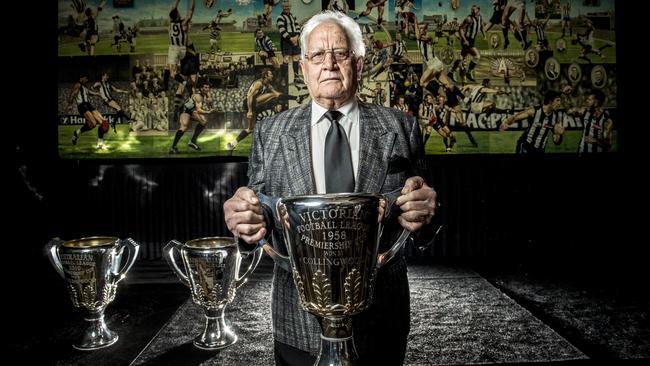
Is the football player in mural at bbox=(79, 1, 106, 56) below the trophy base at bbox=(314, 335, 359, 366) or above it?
above

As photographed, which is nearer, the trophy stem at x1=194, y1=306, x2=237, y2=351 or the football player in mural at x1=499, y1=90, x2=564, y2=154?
the trophy stem at x1=194, y1=306, x2=237, y2=351

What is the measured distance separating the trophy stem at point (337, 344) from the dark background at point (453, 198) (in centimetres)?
403

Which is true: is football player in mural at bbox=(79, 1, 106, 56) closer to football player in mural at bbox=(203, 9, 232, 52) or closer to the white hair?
football player in mural at bbox=(203, 9, 232, 52)

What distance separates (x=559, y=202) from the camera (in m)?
4.64

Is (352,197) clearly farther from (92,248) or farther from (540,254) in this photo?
(540,254)

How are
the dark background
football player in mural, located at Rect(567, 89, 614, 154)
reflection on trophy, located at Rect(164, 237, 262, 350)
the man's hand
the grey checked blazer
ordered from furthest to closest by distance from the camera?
football player in mural, located at Rect(567, 89, 614, 154), the dark background, reflection on trophy, located at Rect(164, 237, 262, 350), the grey checked blazer, the man's hand

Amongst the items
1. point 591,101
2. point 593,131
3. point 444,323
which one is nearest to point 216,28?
point 444,323

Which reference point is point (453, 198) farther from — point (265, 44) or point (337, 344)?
point (337, 344)

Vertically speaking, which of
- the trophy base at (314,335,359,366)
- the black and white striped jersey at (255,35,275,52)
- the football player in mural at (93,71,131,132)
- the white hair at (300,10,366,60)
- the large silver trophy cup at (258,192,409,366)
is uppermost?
the black and white striped jersey at (255,35,275,52)

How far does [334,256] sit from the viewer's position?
1.56ft

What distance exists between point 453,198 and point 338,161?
393cm

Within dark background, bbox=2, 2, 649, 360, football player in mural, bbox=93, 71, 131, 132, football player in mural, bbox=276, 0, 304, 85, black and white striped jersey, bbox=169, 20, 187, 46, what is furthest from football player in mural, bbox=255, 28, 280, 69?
football player in mural, bbox=93, 71, 131, 132

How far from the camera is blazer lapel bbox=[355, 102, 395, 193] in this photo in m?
0.93

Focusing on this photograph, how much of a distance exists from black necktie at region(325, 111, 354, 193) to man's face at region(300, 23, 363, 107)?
8 cm
